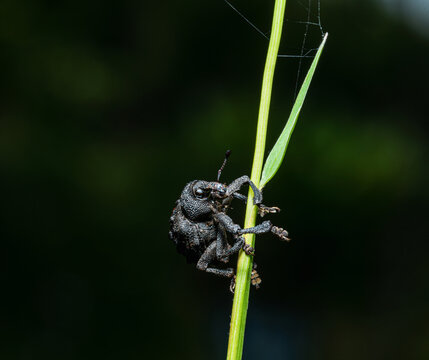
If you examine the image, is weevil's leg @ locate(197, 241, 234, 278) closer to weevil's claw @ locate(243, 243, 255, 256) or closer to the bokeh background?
weevil's claw @ locate(243, 243, 255, 256)

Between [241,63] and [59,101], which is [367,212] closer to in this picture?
[241,63]

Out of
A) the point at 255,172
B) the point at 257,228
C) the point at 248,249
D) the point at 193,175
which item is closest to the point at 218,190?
the point at 257,228

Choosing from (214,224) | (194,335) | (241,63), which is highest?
(241,63)

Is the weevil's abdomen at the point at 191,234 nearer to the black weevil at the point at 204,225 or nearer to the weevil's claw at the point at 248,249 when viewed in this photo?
the black weevil at the point at 204,225

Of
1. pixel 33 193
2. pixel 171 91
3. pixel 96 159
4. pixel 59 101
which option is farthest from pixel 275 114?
pixel 33 193

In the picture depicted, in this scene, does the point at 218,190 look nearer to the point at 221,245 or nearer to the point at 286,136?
the point at 221,245

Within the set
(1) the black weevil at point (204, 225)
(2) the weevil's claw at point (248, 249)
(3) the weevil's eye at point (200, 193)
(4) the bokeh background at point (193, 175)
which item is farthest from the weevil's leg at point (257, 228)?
(4) the bokeh background at point (193, 175)

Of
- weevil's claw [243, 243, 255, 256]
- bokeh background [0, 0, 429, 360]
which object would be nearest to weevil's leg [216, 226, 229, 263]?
weevil's claw [243, 243, 255, 256]
